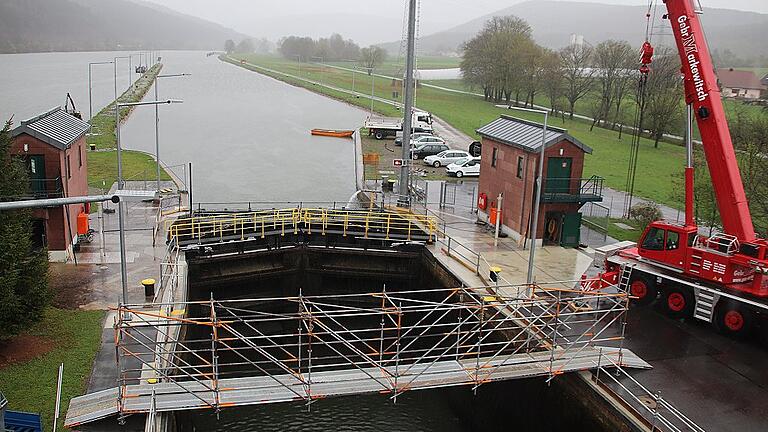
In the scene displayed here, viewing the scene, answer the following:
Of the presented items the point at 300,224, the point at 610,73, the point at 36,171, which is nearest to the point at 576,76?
the point at 610,73

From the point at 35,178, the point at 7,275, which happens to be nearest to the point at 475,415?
the point at 7,275

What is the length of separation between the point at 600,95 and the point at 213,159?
58871mm

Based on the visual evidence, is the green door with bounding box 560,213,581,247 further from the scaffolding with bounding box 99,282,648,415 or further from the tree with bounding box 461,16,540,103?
the tree with bounding box 461,16,540,103

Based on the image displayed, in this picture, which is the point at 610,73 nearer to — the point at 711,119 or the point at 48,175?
the point at 711,119

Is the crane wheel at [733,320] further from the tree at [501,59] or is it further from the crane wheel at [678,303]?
the tree at [501,59]

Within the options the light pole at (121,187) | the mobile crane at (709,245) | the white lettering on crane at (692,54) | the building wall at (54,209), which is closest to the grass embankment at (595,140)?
the mobile crane at (709,245)

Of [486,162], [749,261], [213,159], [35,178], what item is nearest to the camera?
[749,261]

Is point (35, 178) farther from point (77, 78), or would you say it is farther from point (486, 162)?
point (77, 78)

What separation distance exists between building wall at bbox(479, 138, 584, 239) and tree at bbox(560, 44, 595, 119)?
60886mm

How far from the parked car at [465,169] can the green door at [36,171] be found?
2916 centimetres

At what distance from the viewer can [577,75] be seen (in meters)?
91.1

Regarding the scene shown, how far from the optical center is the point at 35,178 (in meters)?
26.4

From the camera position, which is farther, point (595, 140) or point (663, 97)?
point (595, 140)

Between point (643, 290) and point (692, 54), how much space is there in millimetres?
8421
